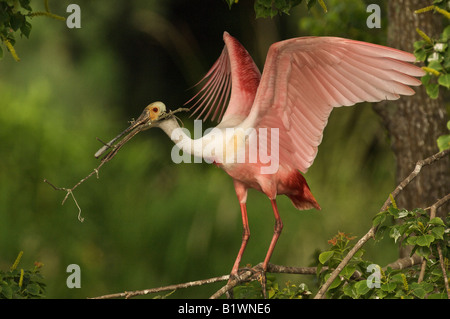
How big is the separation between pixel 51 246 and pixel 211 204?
0.92 metres

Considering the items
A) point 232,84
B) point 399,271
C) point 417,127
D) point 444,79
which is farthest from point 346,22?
point 444,79

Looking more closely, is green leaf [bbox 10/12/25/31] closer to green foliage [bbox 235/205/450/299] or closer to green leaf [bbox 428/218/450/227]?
green foliage [bbox 235/205/450/299]

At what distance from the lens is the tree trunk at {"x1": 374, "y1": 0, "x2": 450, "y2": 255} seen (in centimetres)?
376

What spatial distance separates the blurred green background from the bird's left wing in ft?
4.41

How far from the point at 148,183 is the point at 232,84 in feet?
7.24

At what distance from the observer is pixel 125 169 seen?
5.28m

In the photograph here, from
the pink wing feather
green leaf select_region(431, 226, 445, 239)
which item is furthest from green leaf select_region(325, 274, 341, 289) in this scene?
the pink wing feather

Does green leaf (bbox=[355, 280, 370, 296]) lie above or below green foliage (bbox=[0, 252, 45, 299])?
below

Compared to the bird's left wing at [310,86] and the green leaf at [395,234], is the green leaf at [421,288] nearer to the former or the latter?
the green leaf at [395,234]

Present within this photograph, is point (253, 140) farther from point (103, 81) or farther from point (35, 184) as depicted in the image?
point (103, 81)

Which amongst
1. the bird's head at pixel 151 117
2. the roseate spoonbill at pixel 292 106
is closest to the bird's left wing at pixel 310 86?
the roseate spoonbill at pixel 292 106

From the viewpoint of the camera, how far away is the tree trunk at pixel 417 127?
3756 millimetres

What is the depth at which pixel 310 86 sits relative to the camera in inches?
121

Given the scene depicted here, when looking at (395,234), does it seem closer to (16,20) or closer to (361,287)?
(361,287)
